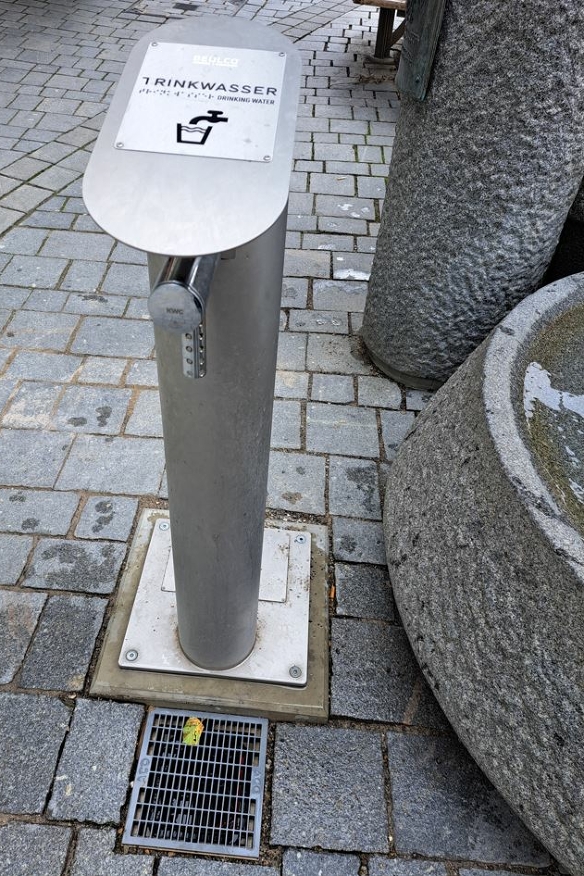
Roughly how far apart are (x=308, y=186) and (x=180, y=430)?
11.7 ft

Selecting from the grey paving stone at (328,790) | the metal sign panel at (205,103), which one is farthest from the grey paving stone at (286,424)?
the metal sign panel at (205,103)

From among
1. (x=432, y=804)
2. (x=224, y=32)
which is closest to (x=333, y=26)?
(x=224, y=32)

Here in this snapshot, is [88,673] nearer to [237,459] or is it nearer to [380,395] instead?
[237,459]

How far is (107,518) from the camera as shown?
7.98 ft

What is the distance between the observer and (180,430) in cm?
138

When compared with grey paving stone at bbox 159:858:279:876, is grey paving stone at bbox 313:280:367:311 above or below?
below

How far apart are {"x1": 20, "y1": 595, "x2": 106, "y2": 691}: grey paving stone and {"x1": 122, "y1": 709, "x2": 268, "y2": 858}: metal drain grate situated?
29 cm

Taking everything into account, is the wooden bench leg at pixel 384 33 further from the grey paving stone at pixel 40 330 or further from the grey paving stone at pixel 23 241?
the grey paving stone at pixel 40 330

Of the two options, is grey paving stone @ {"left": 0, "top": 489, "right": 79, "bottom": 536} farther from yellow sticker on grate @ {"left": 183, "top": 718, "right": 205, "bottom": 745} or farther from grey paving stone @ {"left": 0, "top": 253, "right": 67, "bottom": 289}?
grey paving stone @ {"left": 0, "top": 253, "right": 67, "bottom": 289}

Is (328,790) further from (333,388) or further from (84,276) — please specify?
(84,276)

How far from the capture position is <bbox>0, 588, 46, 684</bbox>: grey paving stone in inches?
79.4

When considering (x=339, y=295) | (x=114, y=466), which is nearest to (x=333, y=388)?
(x=339, y=295)

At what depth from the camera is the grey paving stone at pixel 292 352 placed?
316cm

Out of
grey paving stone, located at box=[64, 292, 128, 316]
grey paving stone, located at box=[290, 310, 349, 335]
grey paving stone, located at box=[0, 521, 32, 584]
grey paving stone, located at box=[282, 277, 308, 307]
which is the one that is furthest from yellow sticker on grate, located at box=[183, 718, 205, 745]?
grey paving stone, located at box=[282, 277, 308, 307]
